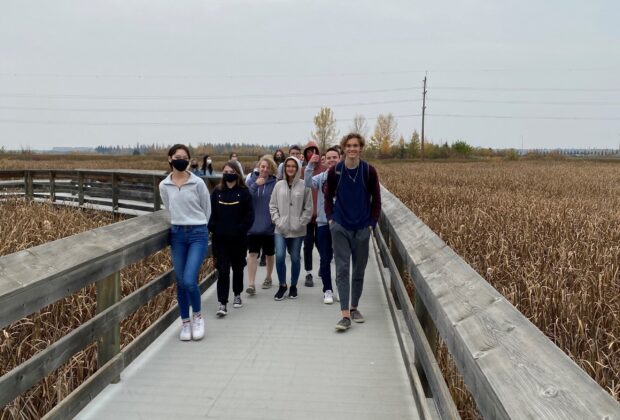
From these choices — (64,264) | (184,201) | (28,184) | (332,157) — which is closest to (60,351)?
(64,264)

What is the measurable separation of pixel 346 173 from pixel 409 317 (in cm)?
145

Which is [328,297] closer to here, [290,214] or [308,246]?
[290,214]

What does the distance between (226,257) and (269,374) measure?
161cm

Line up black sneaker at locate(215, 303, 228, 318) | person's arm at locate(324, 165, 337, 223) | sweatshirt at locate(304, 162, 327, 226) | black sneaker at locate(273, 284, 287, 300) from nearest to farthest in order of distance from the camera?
person's arm at locate(324, 165, 337, 223)
black sneaker at locate(215, 303, 228, 318)
black sneaker at locate(273, 284, 287, 300)
sweatshirt at locate(304, 162, 327, 226)

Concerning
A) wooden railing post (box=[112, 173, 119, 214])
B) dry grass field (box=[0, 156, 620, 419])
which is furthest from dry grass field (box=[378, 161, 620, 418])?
wooden railing post (box=[112, 173, 119, 214])

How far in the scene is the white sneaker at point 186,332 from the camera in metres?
4.02

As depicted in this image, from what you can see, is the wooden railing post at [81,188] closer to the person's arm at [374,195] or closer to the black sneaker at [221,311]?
the black sneaker at [221,311]

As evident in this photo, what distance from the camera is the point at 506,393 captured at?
4.40 feet

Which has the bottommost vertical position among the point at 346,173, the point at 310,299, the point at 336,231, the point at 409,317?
the point at 310,299

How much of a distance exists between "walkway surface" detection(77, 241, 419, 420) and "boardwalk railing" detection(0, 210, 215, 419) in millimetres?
149

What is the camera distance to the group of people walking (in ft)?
13.4

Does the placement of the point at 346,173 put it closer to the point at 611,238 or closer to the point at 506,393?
the point at 506,393

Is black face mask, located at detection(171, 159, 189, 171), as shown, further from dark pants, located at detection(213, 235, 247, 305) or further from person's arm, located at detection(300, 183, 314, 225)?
person's arm, located at detection(300, 183, 314, 225)

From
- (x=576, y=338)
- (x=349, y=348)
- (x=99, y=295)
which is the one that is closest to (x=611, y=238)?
(x=576, y=338)
